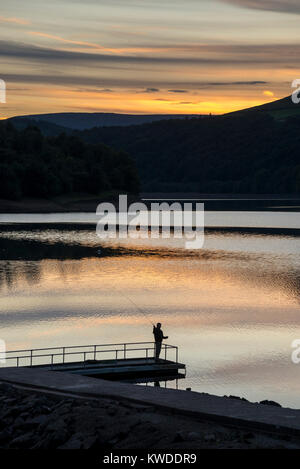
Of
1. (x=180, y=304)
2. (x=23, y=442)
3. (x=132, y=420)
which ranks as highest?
(x=180, y=304)

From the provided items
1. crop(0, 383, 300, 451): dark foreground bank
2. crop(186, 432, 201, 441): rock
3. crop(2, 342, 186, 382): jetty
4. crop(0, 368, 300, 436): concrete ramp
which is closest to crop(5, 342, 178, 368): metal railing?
crop(2, 342, 186, 382): jetty

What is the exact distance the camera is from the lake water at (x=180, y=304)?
3662cm

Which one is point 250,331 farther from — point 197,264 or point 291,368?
point 197,264

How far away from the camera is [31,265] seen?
78.9 metres

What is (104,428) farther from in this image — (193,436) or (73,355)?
(73,355)

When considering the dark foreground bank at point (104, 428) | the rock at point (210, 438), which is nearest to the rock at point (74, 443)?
the dark foreground bank at point (104, 428)

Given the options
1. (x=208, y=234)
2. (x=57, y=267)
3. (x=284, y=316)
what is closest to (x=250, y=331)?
(x=284, y=316)

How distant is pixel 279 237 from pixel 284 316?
75.6 meters

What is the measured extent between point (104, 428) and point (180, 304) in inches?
1301

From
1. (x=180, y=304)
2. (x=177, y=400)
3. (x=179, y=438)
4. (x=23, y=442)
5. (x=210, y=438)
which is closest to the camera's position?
(x=210, y=438)

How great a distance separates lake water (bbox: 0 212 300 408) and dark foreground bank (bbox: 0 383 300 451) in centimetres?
948

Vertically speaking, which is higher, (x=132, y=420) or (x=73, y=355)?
(x=73, y=355)

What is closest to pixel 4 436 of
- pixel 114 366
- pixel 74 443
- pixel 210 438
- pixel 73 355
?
pixel 74 443

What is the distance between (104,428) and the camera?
22125 mm
